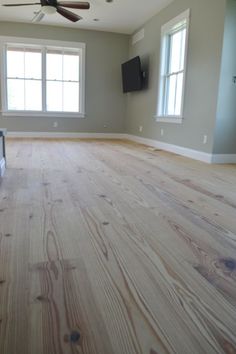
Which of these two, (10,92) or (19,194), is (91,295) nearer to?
(19,194)

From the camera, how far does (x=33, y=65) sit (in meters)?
7.24

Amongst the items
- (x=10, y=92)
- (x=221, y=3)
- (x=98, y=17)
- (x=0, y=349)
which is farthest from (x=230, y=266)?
(x=10, y=92)

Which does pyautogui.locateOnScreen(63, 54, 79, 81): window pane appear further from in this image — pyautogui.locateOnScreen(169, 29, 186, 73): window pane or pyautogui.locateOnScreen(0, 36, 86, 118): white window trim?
pyautogui.locateOnScreen(169, 29, 186, 73): window pane

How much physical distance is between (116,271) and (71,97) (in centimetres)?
704

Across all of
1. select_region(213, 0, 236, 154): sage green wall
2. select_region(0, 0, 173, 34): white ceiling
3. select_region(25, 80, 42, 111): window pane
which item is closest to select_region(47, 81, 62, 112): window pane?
select_region(25, 80, 42, 111): window pane

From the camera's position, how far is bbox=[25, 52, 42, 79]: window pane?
23.6 feet

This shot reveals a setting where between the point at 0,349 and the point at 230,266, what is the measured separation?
3.05ft

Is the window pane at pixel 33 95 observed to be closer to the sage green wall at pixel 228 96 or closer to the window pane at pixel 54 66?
the window pane at pixel 54 66

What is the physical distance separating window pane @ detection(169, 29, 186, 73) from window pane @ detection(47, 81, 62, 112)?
3129 millimetres

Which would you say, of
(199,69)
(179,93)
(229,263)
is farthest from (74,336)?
(179,93)

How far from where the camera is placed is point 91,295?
1007mm

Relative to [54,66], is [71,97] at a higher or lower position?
lower

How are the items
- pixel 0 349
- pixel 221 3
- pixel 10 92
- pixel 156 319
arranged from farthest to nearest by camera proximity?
1. pixel 10 92
2. pixel 221 3
3. pixel 156 319
4. pixel 0 349

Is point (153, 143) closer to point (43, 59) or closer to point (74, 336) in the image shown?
point (43, 59)
